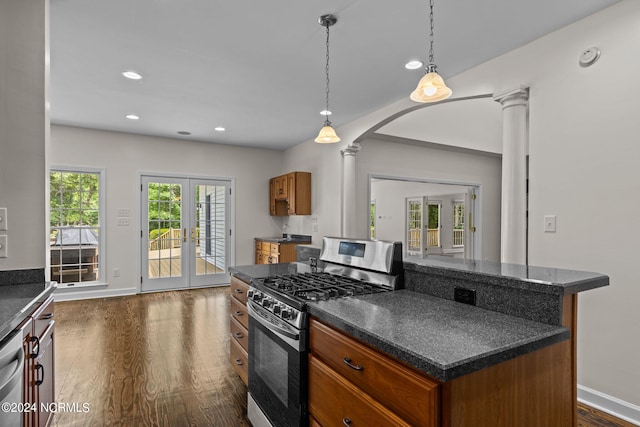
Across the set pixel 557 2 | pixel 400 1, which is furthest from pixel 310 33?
pixel 557 2

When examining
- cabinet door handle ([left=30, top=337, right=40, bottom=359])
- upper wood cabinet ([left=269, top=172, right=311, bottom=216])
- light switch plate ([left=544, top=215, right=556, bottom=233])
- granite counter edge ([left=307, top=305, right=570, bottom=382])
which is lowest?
cabinet door handle ([left=30, top=337, right=40, bottom=359])

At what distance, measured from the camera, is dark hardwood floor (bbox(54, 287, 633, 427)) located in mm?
2180

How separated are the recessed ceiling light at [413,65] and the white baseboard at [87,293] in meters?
5.26

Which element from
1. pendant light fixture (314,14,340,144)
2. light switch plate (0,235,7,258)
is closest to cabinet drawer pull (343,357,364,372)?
pendant light fixture (314,14,340,144)

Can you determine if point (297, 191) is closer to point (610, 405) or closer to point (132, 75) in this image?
point (132, 75)

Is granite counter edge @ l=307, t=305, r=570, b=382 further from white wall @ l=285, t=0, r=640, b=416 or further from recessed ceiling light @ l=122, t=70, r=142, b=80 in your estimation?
recessed ceiling light @ l=122, t=70, r=142, b=80

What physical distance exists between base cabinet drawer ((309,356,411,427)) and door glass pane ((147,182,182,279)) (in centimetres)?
501

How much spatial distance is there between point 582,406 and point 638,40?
241 centimetres

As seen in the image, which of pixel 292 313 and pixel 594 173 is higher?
pixel 594 173

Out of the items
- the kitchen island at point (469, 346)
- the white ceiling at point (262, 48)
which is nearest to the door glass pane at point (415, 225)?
the white ceiling at point (262, 48)

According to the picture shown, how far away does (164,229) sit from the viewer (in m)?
5.81

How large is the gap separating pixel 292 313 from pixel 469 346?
2.74 ft

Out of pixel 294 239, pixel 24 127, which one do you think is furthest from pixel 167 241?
pixel 24 127

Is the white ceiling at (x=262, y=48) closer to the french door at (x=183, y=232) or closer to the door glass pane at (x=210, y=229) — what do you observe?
the french door at (x=183, y=232)
